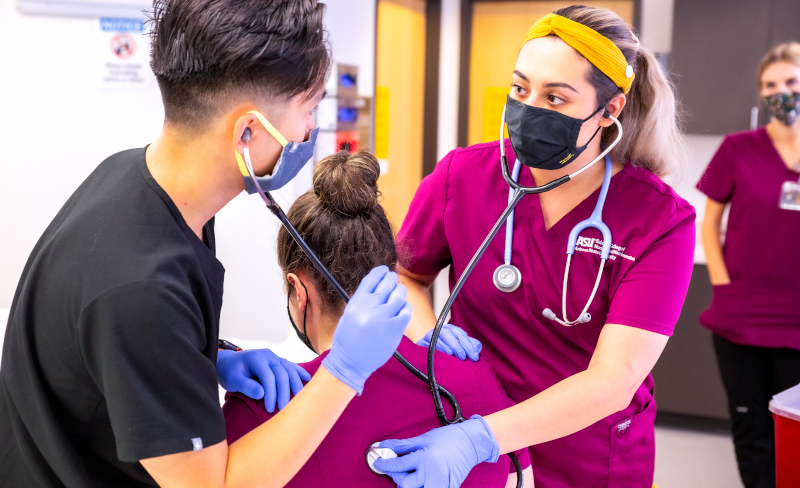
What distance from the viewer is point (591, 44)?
3.86 ft

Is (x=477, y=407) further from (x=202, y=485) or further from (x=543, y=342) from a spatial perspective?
(x=202, y=485)

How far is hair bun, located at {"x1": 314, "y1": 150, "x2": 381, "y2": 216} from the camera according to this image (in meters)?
1.02

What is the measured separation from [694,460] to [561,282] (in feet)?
6.60

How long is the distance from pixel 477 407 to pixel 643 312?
0.33 metres

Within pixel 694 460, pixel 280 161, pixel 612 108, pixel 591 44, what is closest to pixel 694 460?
pixel 694 460

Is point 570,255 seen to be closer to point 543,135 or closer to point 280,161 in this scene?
point 543,135

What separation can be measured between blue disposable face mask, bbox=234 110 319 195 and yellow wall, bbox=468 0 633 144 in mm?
3321

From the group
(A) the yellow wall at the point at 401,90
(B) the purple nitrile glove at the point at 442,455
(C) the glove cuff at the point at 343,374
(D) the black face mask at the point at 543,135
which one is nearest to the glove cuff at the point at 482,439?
(B) the purple nitrile glove at the point at 442,455

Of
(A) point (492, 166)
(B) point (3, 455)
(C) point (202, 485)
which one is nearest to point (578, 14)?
(A) point (492, 166)

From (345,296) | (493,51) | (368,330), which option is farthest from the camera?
(493,51)

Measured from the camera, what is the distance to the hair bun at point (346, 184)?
1.02m

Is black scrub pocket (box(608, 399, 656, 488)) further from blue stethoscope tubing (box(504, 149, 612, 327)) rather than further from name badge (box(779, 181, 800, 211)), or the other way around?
name badge (box(779, 181, 800, 211))

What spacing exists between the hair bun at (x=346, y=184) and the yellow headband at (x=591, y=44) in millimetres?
416

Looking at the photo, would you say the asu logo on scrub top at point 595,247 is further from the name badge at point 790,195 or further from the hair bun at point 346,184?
the name badge at point 790,195
